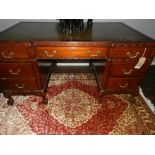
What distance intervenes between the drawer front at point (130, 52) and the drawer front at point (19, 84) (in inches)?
35.3

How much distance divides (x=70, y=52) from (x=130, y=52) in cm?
59

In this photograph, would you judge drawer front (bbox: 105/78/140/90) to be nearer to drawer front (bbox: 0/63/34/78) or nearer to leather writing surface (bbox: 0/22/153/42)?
leather writing surface (bbox: 0/22/153/42)

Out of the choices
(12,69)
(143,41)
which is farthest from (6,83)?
(143,41)

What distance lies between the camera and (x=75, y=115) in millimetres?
1808

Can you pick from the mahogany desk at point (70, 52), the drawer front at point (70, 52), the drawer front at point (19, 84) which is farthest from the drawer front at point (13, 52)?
the drawer front at point (19, 84)

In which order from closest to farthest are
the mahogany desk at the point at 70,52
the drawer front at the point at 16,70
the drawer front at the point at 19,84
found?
the mahogany desk at the point at 70,52
the drawer front at the point at 16,70
the drawer front at the point at 19,84

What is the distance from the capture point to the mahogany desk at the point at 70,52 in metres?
1.44

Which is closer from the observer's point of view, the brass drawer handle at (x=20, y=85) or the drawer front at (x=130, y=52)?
the drawer front at (x=130, y=52)

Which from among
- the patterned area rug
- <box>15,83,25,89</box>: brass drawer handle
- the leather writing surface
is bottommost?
the patterned area rug

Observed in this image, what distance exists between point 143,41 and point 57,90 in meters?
1.26

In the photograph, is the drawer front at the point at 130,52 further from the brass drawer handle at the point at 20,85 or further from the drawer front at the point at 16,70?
the brass drawer handle at the point at 20,85

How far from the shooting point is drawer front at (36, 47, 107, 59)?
147 cm

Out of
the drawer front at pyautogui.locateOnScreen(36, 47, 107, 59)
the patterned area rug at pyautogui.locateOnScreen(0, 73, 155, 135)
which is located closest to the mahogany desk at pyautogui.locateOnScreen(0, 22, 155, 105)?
the drawer front at pyautogui.locateOnScreen(36, 47, 107, 59)

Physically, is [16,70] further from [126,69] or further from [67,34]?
[126,69]
